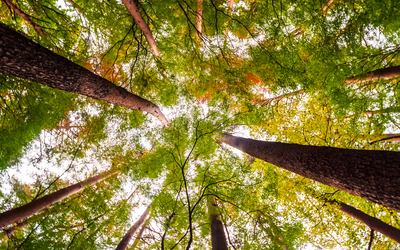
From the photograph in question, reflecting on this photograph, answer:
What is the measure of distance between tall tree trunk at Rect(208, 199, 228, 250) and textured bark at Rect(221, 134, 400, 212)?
264 centimetres

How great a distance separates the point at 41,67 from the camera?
7.80 feet

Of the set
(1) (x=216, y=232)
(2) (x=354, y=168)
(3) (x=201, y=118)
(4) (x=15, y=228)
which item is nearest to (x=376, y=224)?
(2) (x=354, y=168)

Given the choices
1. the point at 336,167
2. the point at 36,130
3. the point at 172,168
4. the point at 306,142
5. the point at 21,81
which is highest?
the point at 21,81

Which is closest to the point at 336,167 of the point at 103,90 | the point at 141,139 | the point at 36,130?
the point at 103,90

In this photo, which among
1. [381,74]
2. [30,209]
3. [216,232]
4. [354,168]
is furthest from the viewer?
[216,232]

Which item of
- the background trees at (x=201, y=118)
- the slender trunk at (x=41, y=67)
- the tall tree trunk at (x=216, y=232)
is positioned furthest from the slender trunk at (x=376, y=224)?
the slender trunk at (x=41, y=67)

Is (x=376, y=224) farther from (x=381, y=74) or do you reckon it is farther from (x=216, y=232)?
(x=216, y=232)

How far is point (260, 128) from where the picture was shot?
7219 millimetres

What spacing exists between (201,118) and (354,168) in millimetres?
3857

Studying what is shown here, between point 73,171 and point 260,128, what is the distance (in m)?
7.73

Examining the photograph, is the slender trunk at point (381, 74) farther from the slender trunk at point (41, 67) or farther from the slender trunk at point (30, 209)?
the slender trunk at point (30, 209)

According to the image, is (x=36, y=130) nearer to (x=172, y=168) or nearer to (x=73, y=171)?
(x=73, y=171)

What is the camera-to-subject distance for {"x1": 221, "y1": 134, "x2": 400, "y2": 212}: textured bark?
1.98 metres

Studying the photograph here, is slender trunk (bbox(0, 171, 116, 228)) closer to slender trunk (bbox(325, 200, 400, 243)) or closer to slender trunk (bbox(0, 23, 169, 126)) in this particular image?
slender trunk (bbox(0, 23, 169, 126))
